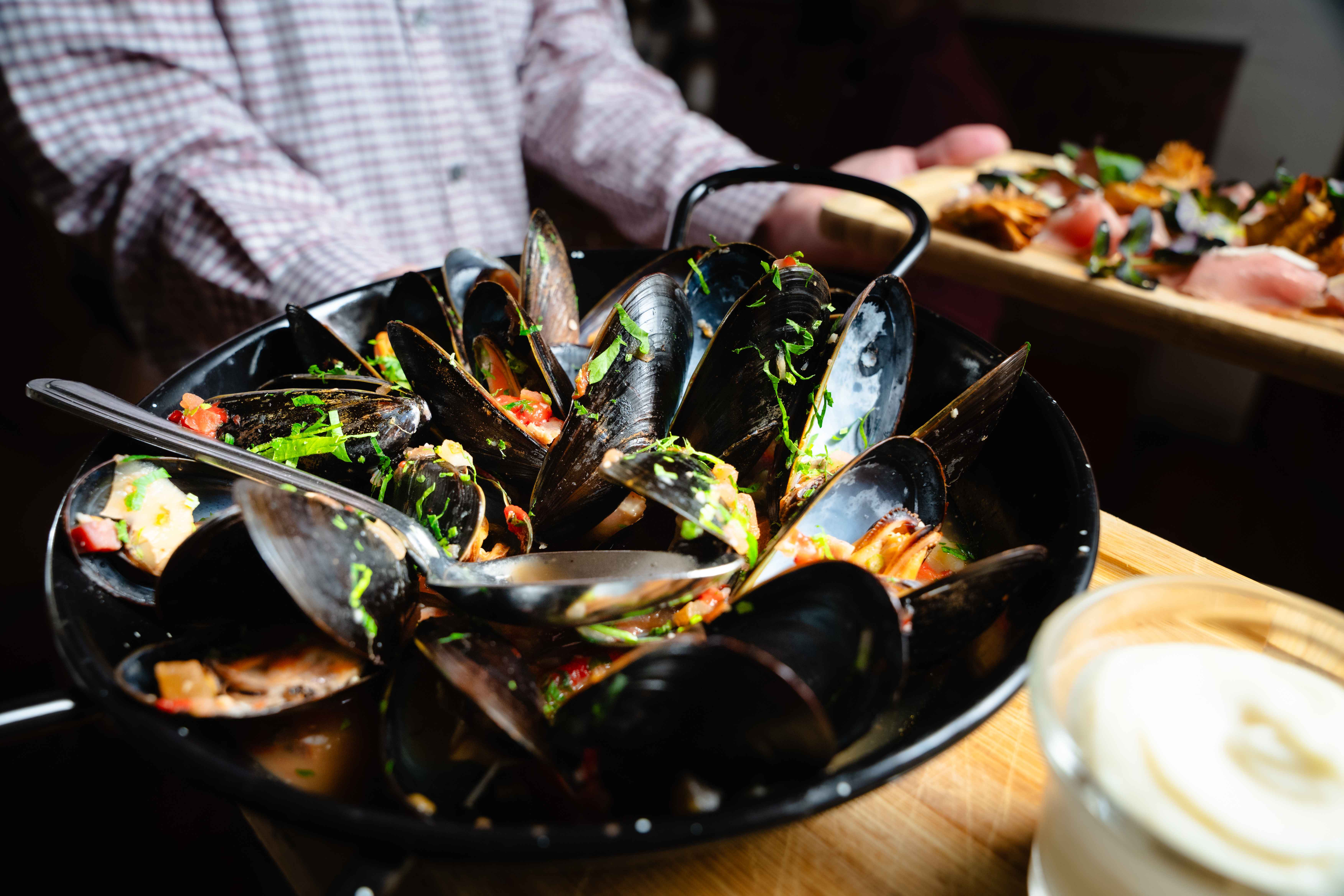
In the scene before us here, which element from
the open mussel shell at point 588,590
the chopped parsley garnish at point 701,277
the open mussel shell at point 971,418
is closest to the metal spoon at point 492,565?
the open mussel shell at point 588,590

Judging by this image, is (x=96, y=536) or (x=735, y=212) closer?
(x=96, y=536)

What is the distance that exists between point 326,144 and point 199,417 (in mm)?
1503

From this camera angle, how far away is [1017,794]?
614 mm

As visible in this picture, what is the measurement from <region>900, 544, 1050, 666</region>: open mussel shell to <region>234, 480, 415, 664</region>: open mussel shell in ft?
1.45

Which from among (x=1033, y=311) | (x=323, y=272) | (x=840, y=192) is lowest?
(x=1033, y=311)

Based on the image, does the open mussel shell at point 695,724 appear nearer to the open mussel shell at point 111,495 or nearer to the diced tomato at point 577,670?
the diced tomato at point 577,670

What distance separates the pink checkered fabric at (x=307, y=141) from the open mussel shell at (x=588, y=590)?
46.5 inches

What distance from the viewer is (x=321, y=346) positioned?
0.95 metres

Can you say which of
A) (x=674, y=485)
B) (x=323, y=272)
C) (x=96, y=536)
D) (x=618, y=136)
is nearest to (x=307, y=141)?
(x=323, y=272)

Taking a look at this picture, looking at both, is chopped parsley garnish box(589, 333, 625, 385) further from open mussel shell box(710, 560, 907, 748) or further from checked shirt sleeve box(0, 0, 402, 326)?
checked shirt sleeve box(0, 0, 402, 326)

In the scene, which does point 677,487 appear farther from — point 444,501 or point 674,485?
point 444,501

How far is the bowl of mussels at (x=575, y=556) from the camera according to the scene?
0.49 metres

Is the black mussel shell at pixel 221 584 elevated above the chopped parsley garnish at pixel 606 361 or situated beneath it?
situated beneath

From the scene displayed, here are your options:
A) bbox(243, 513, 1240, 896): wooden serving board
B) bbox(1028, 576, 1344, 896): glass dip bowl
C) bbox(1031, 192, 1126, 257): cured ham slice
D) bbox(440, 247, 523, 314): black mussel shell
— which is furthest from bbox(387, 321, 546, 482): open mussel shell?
bbox(1031, 192, 1126, 257): cured ham slice
